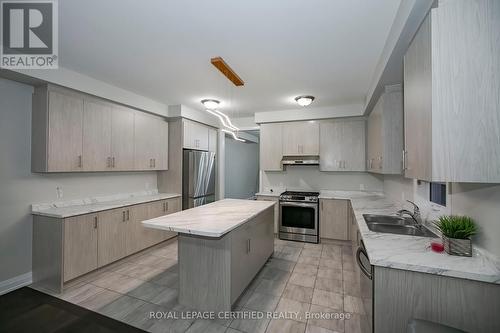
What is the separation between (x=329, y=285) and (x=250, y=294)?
0.99 metres

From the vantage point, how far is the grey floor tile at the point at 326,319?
201 centimetres

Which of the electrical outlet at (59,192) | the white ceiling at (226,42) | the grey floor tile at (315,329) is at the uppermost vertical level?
the white ceiling at (226,42)

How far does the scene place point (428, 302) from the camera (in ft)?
4.32

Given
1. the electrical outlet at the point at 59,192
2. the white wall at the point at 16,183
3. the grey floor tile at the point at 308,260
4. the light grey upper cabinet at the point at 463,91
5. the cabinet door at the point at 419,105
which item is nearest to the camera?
the light grey upper cabinet at the point at 463,91

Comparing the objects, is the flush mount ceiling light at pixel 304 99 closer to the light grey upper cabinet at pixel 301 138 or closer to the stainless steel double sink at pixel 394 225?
the light grey upper cabinet at pixel 301 138

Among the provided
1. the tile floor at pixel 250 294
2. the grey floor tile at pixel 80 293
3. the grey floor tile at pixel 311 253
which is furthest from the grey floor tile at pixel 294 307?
the grey floor tile at pixel 80 293

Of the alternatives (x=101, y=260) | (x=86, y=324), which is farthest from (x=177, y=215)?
(x=101, y=260)

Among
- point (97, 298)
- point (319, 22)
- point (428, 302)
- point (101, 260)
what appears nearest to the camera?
point (428, 302)

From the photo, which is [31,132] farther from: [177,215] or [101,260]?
[177,215]

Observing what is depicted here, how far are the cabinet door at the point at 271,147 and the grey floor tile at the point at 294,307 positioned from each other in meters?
2.83

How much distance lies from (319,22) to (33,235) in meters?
4.00

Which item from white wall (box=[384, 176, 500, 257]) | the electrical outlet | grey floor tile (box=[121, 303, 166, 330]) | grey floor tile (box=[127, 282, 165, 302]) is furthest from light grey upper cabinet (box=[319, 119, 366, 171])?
the electrical outlet

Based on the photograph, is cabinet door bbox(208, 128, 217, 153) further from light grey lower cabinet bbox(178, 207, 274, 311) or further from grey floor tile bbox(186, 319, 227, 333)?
grey floor tile bbox(186, 319, 227, 333)

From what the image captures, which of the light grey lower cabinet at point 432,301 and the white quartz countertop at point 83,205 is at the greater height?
the white quartz countertop at point 83,205
